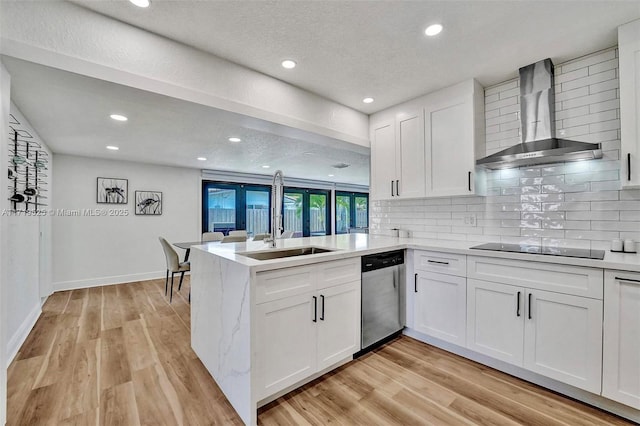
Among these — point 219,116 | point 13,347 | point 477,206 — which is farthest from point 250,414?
point 477,206

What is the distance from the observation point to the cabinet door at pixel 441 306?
223cm

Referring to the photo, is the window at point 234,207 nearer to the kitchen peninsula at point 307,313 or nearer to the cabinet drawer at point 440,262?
the kitchen peninsula at point 307,313

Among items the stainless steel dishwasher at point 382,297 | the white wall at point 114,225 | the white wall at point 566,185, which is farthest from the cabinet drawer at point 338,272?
the white wall at point 114,225

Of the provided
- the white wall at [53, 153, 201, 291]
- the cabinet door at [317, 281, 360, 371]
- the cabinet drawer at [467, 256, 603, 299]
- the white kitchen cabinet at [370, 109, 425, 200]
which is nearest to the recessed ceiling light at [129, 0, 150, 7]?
the cabinet door at [317, 281, 360, 371]

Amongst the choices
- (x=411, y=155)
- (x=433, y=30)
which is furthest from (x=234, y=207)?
(x=433, y=30)

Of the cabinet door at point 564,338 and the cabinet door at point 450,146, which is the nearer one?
the cabinet door at point 564,338

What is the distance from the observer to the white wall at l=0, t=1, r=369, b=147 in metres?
1.49

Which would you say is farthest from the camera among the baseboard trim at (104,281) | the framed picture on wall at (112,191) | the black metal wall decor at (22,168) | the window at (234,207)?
the window at (234,207)

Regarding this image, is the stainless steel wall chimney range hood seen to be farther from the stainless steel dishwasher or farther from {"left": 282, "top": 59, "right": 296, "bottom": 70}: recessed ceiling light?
{"left": 282, "top": 59, "right": 296, "bottom": 70}: recessed ceiling light

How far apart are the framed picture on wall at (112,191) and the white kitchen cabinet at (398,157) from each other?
4548 mm

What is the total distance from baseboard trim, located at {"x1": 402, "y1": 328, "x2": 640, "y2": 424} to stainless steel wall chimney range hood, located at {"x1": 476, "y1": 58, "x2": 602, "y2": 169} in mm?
1579

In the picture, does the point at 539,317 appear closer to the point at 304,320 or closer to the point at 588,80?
the point at 304,320

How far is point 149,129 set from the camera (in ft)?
10.3

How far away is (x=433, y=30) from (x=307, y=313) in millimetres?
2103
